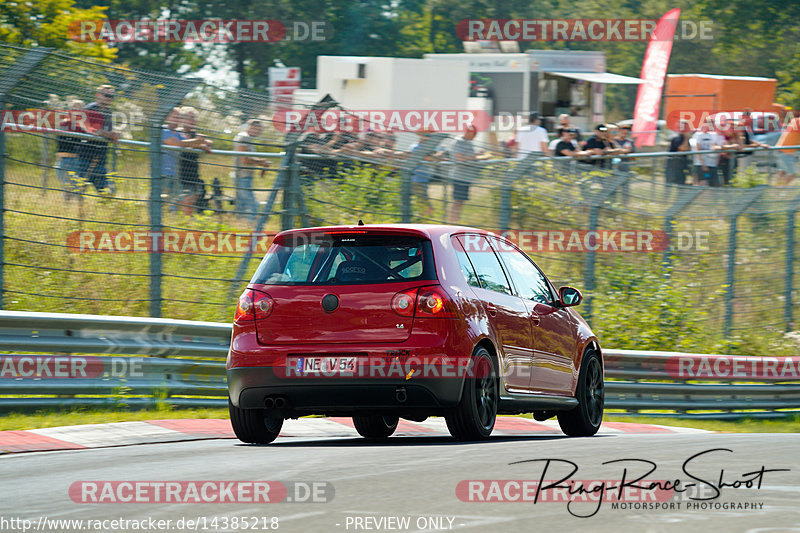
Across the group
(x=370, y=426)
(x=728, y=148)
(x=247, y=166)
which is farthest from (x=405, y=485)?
(x=728, y=148)

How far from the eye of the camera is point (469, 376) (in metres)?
8.86

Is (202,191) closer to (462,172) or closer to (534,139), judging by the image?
(462,172)

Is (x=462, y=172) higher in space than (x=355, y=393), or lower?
higher

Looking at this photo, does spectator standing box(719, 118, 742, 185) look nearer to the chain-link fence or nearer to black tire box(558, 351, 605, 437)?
the chain-link fence

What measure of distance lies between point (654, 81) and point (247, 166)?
804 inches

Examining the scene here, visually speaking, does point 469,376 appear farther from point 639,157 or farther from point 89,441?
point 639,157

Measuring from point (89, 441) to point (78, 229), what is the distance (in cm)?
367

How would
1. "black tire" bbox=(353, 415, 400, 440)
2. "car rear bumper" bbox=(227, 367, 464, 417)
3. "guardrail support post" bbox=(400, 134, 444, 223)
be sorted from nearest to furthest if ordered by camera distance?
"car rear bumper" bbox=(227, 367, 464, 417), "black tire" bbox=(353, 415, 400, 440), "guardrail support post" bbox=(400, 134, 444, 223)

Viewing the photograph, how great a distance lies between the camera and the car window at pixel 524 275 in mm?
10242

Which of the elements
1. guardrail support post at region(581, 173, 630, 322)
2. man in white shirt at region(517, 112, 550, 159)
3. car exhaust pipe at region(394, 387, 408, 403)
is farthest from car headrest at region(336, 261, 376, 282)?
man in white shirt at region(517, 112, 550, 159)

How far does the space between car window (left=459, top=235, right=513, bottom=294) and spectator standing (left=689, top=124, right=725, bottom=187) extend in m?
11.9

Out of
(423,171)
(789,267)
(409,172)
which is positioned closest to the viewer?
(409,172)

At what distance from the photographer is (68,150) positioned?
42.2 feet

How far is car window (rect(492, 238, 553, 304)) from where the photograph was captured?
33.6 feet
